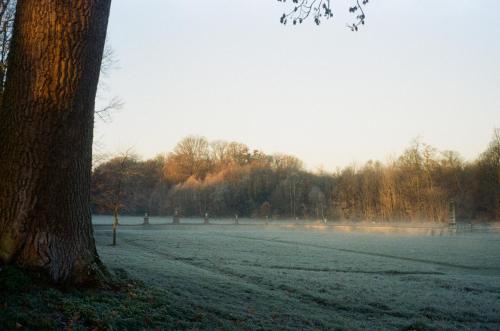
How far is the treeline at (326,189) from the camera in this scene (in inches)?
2616

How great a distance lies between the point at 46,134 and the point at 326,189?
78.2 m

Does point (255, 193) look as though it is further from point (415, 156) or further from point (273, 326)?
point (273, 326)

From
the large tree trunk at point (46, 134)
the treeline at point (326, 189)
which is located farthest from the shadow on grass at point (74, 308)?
the treeline at point (326, 189)

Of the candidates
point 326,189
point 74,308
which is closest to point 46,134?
point 74,308

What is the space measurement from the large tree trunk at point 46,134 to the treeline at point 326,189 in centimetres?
5071

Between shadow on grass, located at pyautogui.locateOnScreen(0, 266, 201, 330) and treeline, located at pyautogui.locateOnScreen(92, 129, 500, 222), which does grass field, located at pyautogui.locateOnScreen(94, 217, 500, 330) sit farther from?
treeline, located at pyautogui.locateOnScreen(92, 129, 500, 222)

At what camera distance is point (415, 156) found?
73000 mm

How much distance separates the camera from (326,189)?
3204 inches

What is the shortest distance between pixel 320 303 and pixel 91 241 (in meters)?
6.63

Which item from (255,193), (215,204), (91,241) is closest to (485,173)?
(255,193)

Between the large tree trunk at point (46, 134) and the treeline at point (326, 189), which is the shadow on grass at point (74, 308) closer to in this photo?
the large tree trunk at point (46, 134)

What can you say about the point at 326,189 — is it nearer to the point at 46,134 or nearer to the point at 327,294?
the point at 327,294

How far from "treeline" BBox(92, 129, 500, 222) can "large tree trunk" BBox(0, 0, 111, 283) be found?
5071 cm

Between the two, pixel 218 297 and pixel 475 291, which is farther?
pixel 475 291
